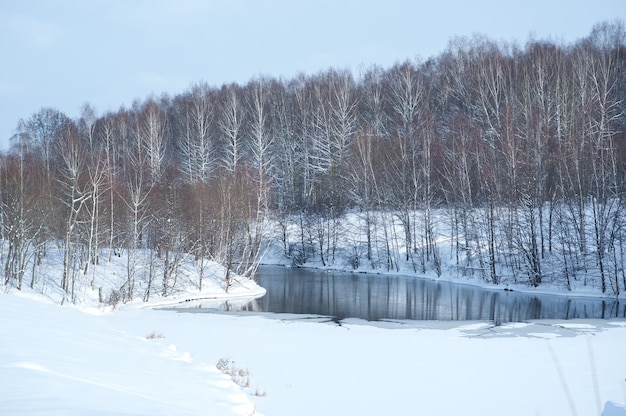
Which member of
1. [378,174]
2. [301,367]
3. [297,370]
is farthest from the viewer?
[378,174]

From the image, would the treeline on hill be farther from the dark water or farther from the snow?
the snow

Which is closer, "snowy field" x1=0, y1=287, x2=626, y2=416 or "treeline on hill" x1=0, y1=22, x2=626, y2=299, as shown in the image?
"snowy field" x1=0, y1=287, x2=626, y2=416

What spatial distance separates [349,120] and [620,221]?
1101 inches

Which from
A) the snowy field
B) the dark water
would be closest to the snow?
the snowy field

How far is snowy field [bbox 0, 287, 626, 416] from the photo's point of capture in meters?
5.48

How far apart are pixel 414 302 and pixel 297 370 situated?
15178 millimetres

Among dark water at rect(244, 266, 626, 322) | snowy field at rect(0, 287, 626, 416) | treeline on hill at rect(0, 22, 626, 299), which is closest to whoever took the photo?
snowy field at rect(0, 287, 626, 416)

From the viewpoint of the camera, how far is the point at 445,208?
4400 centimetres

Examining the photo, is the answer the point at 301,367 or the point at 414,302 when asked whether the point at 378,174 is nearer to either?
the point at 414,302

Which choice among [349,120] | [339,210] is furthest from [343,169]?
[349,120]

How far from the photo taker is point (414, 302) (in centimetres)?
2512

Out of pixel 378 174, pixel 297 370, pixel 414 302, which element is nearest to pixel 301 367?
pixel 297 370

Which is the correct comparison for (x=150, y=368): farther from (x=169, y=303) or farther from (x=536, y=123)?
(x=536, y=123)

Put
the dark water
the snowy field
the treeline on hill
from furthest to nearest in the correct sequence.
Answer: the treeline on hill
the dark water
the snowy field
